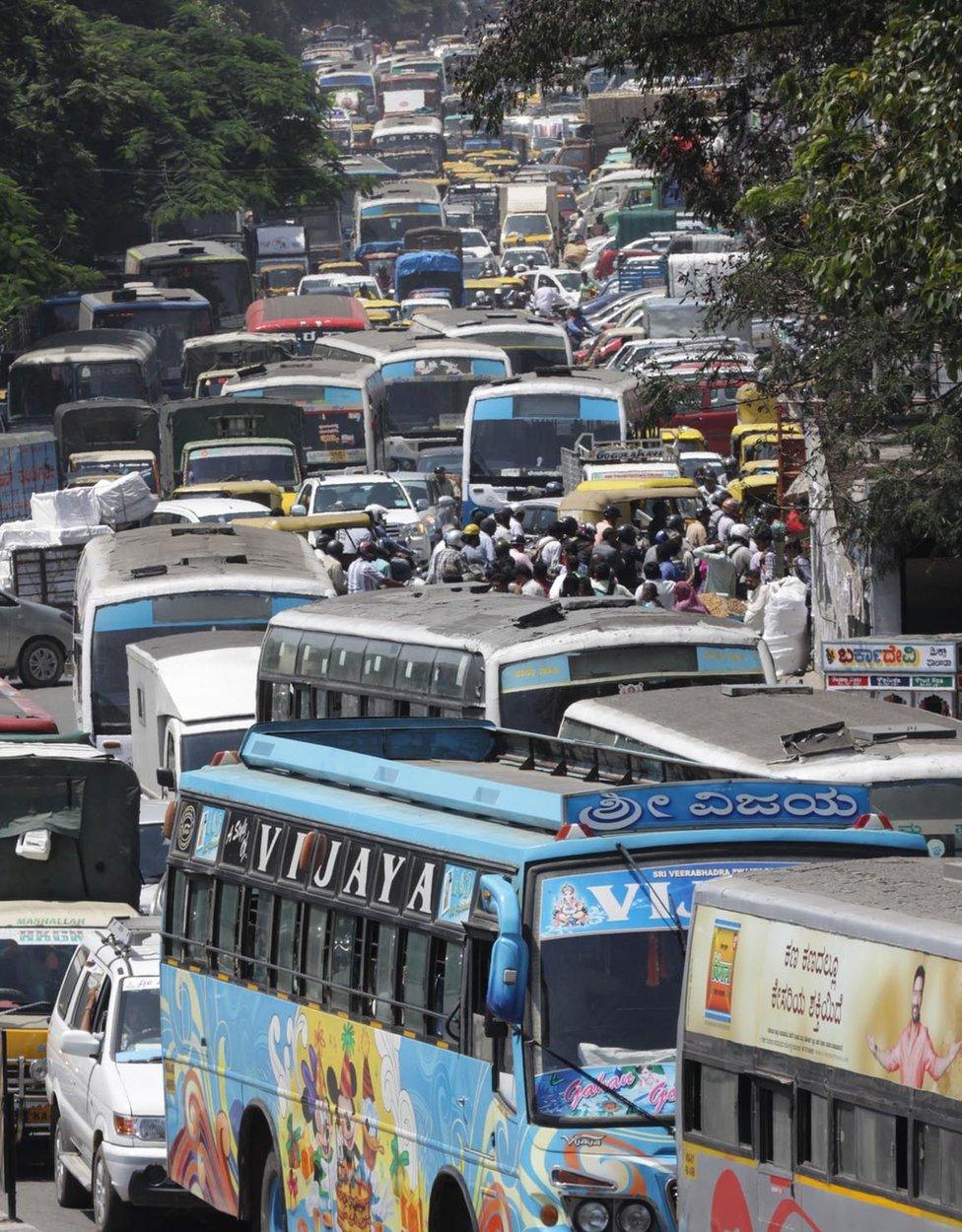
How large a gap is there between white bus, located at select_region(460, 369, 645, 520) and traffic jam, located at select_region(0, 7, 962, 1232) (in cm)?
281

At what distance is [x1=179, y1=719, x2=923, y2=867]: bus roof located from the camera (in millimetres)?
8844

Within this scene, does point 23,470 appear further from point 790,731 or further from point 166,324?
point 790,731

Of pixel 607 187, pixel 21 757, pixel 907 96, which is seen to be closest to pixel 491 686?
pixel 21 757

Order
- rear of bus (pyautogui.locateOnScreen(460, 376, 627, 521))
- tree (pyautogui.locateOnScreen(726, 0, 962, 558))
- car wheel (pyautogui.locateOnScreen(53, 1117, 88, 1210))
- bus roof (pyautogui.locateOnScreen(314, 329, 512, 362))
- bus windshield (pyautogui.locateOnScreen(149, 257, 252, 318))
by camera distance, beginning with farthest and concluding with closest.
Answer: bus windshield (pyautogui.locateOnScreen(149, 257, 252, 318)) → bus roof (pyautogui.locateOnScreen(314, 329, 512, 362)) → rear of bus (pyautogui.locateOnScreen(460, 376, 627, 521)) → tree (pyautogui.locateOnScreen(726, 0, 962, 558)) → car wheel (pyautogui.locateOnScreen(53, 1117, 88, 1210))

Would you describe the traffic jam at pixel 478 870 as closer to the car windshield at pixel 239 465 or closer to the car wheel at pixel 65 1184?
the car wheel at pixel 65 1184

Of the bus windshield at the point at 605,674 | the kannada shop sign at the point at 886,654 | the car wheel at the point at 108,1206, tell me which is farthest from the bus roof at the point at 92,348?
the car wheel at the point at 108,1206

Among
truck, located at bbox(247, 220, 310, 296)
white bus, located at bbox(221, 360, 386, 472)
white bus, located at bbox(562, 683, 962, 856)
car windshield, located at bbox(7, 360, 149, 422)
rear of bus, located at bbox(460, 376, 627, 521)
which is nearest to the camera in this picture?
white bus, located at bbox(562, 683, 962, 856)

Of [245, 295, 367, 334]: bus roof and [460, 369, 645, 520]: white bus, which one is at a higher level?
[245, 295, 367, 334]: bus roof

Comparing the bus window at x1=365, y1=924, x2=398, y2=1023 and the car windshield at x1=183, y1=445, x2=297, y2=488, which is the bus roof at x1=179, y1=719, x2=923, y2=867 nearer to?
the bus window at x1=365, y1=924, x2=398, y2=1023

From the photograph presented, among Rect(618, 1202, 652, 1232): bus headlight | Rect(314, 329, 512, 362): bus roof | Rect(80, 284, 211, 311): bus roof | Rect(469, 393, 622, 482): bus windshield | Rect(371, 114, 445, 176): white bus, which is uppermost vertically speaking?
Rect(371, 114, 445, 176): white bus

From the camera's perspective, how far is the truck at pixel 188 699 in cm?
2012

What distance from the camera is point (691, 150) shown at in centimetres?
2298

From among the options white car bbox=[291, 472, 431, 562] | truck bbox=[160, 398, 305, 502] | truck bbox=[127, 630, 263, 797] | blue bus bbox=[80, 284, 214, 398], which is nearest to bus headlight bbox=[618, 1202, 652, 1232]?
truck bbox=[127, 630, 263, 797]

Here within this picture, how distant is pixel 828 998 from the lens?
7.23m
